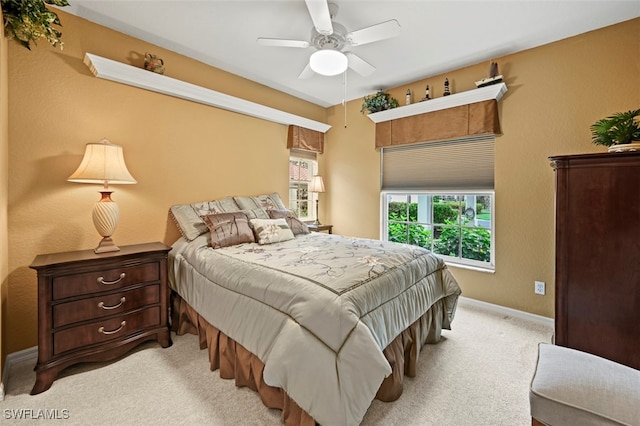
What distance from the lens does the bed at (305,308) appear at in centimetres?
132

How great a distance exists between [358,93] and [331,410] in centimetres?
383

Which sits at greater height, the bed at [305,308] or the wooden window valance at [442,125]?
the wooden window valance at [442,125]

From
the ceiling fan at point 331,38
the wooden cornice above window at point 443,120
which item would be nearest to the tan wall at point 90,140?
the ceiling fan at point 331,38

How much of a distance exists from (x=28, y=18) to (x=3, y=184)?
108cm

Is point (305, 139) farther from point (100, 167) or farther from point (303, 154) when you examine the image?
point (100, 167)

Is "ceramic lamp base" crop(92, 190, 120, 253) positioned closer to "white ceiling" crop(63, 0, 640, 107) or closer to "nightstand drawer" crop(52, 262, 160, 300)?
"nightstand drawer" crop(52, 262, 160, 300)

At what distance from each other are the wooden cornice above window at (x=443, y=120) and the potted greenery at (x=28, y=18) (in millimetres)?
3251

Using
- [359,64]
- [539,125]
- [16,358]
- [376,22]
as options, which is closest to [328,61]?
[359,64]

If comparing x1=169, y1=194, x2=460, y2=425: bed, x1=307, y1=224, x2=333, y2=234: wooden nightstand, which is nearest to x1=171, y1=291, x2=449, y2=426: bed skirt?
x1=169, y1=194, x2=460, y2=425: bed

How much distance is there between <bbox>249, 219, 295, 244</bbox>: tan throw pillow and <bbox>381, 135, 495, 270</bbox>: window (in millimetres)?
1714

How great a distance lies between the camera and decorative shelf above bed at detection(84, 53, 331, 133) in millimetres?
2344

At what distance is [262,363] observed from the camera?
1650mm

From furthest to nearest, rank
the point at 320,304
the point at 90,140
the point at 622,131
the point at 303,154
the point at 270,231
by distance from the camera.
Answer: the point at 303,154 → the point at 270,231 → the point at 90,140 → the point at 622,131 → the point at 320,304

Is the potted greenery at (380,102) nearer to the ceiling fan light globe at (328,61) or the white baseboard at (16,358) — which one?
the ceiling fan light globe at (328,61)
